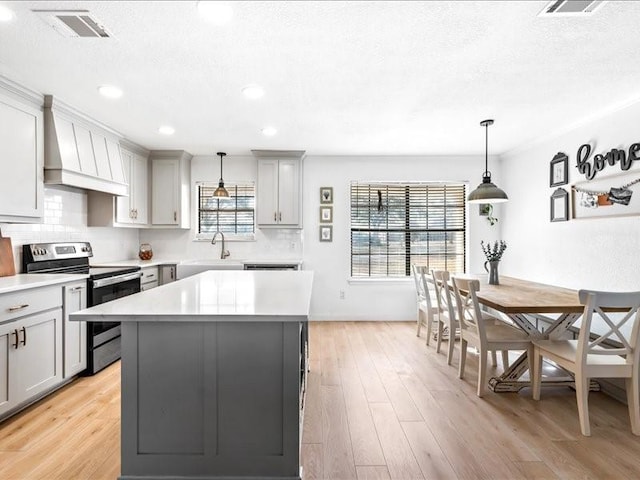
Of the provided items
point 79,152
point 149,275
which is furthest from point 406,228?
point 79,152

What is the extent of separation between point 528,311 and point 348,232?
3131 millimetres

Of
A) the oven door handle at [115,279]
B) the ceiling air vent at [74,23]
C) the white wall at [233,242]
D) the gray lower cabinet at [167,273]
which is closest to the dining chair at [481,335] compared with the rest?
the white wall at [233,242]

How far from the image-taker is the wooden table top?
2.54 metres

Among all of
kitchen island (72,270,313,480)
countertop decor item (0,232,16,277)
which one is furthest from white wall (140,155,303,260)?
kitchen island (72,270,313,480)

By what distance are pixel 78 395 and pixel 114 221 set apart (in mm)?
2041

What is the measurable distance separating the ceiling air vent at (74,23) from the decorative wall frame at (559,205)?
14.3ft

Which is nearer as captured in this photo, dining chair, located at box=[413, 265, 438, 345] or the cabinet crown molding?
Answer: dining chair, located at box=[413, 265, 438, 345]

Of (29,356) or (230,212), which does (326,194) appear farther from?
(29,356)

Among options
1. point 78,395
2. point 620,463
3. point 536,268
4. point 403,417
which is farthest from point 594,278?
point 78,395

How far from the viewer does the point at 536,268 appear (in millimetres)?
4586

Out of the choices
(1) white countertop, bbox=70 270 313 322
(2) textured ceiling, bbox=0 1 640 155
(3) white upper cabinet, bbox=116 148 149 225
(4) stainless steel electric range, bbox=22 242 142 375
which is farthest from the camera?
(3) white upper cabinet, bbox=116 148 149 225

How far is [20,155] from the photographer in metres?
2.93

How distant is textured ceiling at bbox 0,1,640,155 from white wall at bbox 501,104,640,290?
25 centimetres

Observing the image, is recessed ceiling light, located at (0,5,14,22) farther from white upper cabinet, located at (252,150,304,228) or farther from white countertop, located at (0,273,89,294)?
white upper cabinet, located at (252,150,304,228)
